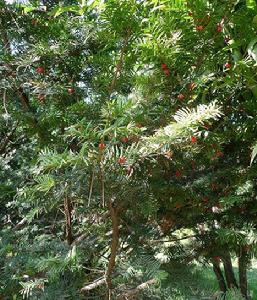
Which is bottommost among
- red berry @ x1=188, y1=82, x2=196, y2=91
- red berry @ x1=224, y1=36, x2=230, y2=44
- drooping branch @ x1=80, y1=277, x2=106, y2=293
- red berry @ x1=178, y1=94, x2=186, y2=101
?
drooping branch @ x1=80, y1=277, x2=106, y2=293

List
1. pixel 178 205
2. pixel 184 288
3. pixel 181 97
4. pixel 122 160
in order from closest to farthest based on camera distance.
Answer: pixel 122 160 < pixel 181 97 < pixel 184 288 < pixel 178 205

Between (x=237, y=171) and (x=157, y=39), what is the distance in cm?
41

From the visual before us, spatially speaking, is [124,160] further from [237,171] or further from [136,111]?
[237,171]

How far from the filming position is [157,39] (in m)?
0.62

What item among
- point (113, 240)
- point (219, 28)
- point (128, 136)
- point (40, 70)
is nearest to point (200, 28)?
point (219, 28)

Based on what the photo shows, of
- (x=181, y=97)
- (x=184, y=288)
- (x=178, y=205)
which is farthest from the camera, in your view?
(x=178, y=205)

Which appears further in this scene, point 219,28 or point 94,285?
point 94,285

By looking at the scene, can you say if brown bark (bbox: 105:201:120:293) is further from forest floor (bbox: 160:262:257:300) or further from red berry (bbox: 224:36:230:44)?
red berry (bbox: 224:36:230:44)

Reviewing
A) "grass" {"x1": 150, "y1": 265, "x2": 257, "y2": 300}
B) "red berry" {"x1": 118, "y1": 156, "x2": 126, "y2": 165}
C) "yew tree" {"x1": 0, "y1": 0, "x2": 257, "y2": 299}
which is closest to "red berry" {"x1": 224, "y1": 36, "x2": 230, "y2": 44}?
"yew tree" {"x1": 0, "y1": 0, "x2": 257, "y2": 299}

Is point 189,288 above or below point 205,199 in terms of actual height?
below

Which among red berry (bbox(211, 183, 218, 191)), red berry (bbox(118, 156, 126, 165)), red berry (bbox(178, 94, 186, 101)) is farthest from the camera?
red berry (bbox(211, 183, 218, 191))

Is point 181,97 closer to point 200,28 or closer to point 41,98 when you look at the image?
point 200,28

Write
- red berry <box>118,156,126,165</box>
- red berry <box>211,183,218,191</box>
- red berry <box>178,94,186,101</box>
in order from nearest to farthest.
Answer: red berry <box>118,156,126,165</box> < red berry <box>178,94,186,101</box> < red berry <box>211,183,218,191</box>

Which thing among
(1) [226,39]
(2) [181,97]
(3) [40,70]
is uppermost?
(3) [40,70]
